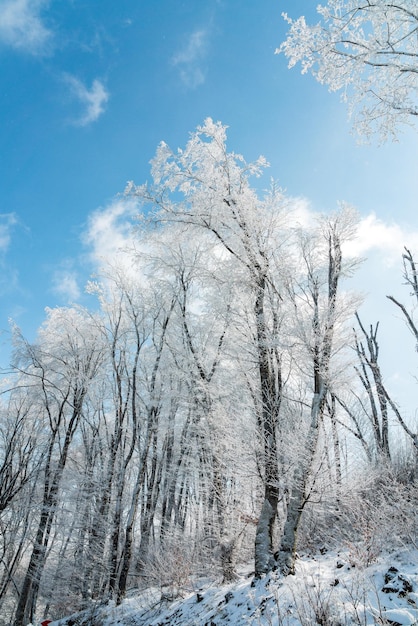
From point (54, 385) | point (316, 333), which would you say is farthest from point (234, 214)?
point (54, 385)

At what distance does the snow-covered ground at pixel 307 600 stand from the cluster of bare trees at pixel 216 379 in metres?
0.58

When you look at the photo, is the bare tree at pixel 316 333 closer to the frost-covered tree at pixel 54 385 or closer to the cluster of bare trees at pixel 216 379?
the cluster of bare trees at pixel 216 379

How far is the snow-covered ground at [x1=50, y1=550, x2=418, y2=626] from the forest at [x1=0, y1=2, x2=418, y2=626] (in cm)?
37

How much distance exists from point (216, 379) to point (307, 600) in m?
7.80

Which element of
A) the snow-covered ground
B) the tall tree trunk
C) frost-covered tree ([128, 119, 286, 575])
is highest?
frost-covered tree ([128, 119, 286, 575])

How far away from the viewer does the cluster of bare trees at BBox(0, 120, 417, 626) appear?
6.73 m

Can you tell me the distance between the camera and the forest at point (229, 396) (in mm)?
6328

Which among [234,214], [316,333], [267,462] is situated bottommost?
[267,462]

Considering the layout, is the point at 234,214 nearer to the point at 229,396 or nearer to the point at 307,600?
the point at 229,396

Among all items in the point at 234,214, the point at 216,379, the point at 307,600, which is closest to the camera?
the point at 307,600

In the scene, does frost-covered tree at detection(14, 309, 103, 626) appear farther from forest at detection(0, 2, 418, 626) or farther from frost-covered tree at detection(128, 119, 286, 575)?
frost-covered tree at detection(128, 119, 286, 575)

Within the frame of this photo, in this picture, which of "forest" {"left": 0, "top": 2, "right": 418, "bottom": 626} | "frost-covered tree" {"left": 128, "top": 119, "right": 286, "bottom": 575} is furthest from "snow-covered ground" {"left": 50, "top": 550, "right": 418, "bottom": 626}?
"frost-covered tree" {"left": 128, "top": 119, "right": 286, "bottom": 575}

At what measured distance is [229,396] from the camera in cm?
984

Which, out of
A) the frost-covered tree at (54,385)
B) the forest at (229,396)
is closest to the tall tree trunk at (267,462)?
the forest at (229,396)
